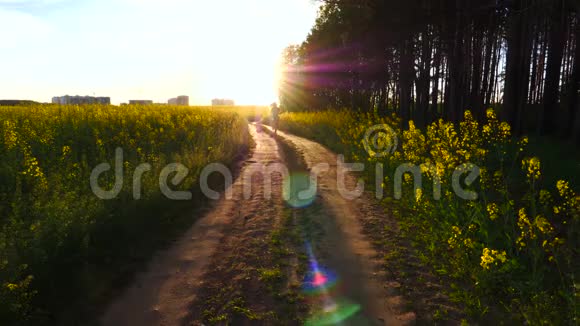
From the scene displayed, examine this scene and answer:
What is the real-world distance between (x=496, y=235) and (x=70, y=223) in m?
5.62

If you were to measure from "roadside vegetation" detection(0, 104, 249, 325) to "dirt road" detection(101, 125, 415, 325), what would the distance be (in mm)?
429

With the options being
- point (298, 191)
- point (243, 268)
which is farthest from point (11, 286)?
point (298, 191)

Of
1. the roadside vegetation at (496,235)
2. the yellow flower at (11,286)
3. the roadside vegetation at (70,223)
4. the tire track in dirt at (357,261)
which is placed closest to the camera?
the yellow flower at (11,286)

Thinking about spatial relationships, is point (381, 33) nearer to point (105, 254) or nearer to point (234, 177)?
point (234, 177)

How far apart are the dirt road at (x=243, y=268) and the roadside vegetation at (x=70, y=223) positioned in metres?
0.43

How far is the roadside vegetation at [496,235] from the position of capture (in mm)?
4004

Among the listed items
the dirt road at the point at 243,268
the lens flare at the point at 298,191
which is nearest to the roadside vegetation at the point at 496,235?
the dirt road at the point at 243,268

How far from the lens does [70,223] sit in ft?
17.3

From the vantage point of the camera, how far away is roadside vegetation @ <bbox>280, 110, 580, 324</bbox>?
400cm

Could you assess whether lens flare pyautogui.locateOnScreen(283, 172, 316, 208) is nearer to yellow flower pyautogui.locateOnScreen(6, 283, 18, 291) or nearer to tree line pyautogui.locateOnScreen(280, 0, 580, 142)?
yellow flower pyautogui.locateOnScreen(6, 283, 18, 291)

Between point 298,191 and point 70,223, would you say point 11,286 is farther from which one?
point 298,191

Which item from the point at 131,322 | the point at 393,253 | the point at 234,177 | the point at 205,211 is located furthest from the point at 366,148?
the point at 131,322

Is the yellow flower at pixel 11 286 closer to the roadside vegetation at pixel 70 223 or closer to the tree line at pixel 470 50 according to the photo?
the roadside vegetation at pixel 70 223

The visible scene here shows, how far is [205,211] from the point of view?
27.3 ft
